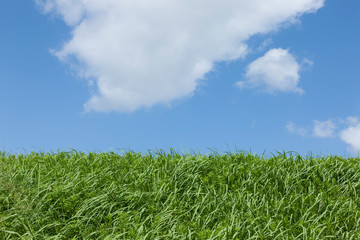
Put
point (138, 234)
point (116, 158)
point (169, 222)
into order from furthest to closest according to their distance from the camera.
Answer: point (116, 158) → point (169, 222) → point (138, 234)

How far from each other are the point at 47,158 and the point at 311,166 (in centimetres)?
485

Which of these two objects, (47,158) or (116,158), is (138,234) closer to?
(116,158)

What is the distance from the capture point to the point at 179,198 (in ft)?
19.4

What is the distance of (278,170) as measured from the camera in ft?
22.5

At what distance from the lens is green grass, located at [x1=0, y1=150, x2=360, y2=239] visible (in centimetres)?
503

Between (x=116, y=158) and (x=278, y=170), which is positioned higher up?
(x=116, y=158)

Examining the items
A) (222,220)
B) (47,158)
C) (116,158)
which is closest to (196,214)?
(222,220)

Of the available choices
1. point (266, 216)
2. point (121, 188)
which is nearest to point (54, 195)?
point (121, 188)

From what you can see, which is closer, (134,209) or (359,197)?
(134,209)

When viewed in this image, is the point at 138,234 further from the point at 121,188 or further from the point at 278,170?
the point at 278,170

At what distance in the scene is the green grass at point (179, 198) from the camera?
5027mm

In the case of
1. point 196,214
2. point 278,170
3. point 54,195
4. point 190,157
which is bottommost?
point 196,214

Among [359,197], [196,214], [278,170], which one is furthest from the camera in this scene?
[278,170]

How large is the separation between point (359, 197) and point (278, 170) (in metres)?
1.31
